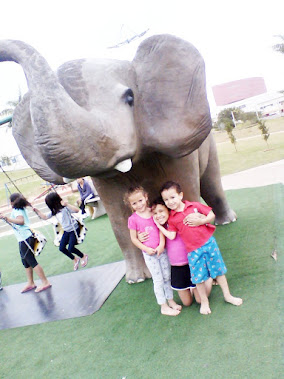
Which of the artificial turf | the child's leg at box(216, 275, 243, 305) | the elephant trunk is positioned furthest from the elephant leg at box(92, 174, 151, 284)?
the child's leg at box(216, 275, 243, 305)

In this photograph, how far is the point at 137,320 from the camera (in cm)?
300

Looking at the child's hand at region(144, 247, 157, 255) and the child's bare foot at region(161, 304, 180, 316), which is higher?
the child's hand at region(144, 247, 157, 255)

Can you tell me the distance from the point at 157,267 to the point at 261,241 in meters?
1.43

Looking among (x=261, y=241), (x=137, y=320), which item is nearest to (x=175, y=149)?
(x=137, y=320)

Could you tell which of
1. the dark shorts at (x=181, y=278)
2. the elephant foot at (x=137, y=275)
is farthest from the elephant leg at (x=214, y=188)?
the dark shorts at (x=181, y=278)

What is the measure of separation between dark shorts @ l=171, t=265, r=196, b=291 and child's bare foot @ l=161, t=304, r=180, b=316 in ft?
0.62

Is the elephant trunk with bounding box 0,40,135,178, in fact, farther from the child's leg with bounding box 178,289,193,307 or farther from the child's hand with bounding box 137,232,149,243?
the child's leg with bounding box 178,289,193,307

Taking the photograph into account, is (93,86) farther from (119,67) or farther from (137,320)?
(137,320)

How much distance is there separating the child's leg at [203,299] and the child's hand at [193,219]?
0.48m

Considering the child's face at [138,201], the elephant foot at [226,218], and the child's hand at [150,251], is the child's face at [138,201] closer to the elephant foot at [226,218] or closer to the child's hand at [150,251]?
the child's hand at [150,251]

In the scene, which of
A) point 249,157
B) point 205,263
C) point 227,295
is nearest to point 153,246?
point 205,263

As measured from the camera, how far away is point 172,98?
253cm

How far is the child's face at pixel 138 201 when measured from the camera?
2789 millimetres

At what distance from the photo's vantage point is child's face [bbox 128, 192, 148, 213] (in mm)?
2789
